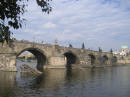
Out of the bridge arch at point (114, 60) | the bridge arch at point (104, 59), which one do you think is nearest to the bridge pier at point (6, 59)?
the bridge arch at point (104, 59)

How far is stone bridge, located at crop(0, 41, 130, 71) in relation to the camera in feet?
149

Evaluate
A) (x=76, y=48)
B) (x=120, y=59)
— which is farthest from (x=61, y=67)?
(x=120, y=59)

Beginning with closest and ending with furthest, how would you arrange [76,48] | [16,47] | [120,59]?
[16,47] < [76,48] < [120,59]

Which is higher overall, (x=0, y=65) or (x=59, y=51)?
(x=59, y=51)

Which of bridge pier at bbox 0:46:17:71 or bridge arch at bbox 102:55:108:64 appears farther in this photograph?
bridge arch at bbox 102:55:108:64

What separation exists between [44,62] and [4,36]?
2246 inches

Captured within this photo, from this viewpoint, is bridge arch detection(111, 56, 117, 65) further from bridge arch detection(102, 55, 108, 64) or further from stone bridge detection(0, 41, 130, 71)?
stone bridge detection(0, 41, 130, 71)

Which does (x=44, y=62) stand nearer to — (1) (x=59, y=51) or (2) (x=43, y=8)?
(1) (x=59, y=51)

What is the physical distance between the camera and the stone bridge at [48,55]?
149ft

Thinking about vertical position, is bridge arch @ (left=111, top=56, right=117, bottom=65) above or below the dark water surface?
above

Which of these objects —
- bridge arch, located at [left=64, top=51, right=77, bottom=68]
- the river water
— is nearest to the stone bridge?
bridge arch, located at [left=64, top=51, right=77, bottom=68]

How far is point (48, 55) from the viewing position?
64.4 meters

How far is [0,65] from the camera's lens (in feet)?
150

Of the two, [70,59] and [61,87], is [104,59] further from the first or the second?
[61,87]
